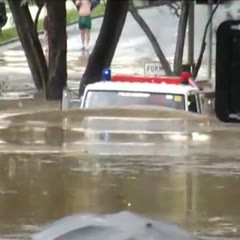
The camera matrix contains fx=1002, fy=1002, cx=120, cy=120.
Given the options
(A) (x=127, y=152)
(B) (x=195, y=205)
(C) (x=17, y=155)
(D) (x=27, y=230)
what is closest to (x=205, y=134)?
(A) (x=127, y=152)

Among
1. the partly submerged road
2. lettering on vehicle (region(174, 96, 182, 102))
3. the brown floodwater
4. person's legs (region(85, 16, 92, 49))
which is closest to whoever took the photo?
the brown floodwater

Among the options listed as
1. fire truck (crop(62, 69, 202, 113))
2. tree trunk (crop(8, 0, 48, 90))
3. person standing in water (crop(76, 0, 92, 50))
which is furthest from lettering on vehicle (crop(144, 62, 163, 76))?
person standing in water (crop(76, 0, 92, 50))

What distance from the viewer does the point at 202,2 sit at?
870 inches

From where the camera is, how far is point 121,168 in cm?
936

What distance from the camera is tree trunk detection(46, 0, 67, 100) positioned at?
18188 mm

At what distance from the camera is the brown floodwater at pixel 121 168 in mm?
7559

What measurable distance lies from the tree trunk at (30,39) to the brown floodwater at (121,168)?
592cm

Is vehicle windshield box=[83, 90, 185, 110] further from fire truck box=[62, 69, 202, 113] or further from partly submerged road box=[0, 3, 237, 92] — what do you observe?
partly submerged road box=[0, 3, 237, 92]

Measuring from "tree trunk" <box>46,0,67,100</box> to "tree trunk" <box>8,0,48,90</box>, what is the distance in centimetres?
66

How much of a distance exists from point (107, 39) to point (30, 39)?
2.07m

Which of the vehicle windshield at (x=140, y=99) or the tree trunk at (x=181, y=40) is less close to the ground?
the vehicle windshield at (x=140, y=99)

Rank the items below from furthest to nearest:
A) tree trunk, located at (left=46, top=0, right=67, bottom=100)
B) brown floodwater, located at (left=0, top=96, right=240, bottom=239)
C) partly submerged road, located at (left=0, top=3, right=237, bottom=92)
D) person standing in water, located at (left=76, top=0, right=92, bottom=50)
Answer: person standing in water, located at (left=76, top=0, right=92, bottom=50), partly submerged road, located at (left=0, top=3, right=237, bottom=92), tree trunk, located at (left=46, top=0, right=67, bottom=100), brown floodwater, located at (left=0, top=96, right=240, bottom=239)

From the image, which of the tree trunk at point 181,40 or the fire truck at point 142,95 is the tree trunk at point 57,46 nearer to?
the tree trunk at point 181,40

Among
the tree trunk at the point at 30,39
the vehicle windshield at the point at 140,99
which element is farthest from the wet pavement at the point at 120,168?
the tree trunk at the point at 30,39
